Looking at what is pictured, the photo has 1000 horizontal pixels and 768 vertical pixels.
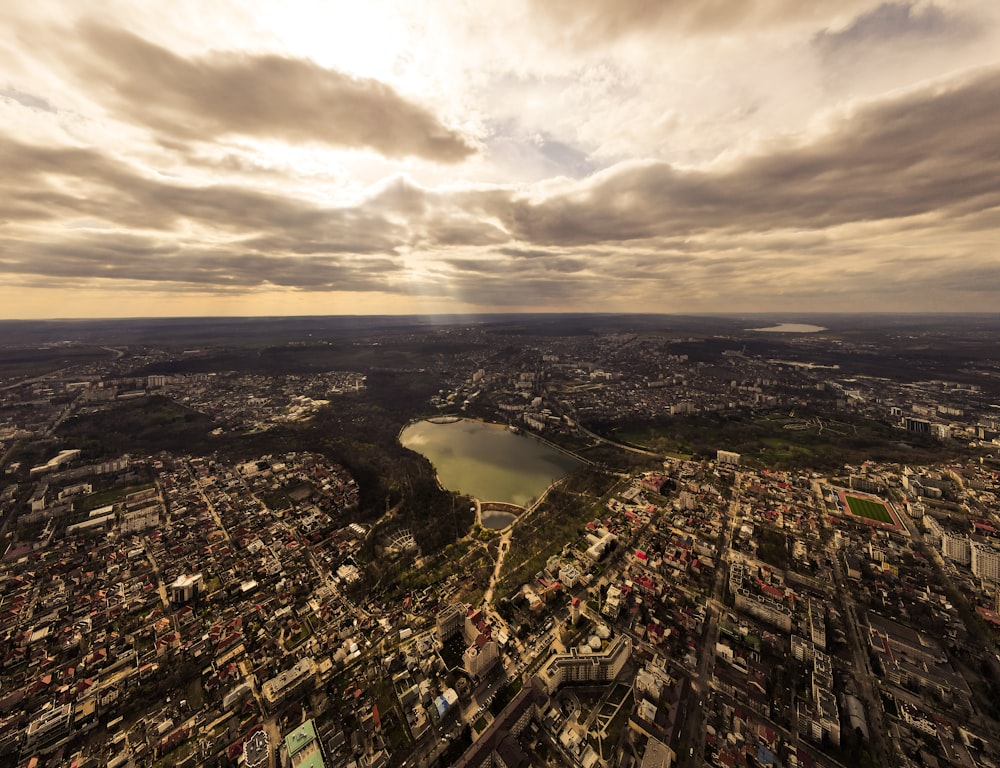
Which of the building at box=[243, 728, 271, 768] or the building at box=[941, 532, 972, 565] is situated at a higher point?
the building at box=[941, 532, 972, 565]

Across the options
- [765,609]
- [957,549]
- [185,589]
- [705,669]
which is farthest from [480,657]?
[957,549]

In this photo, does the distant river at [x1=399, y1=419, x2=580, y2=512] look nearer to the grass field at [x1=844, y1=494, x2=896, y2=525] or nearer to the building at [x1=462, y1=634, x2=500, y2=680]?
the building at [x1=462, y1=634, x2=500, y2=680]

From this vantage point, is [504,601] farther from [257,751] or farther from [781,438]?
[781,438]

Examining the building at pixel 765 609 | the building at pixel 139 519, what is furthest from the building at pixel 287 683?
the building at pixel 765 609

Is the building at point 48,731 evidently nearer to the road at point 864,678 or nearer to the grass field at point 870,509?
the road at point 864,678

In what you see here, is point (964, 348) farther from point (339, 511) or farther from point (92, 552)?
point (92, 552)

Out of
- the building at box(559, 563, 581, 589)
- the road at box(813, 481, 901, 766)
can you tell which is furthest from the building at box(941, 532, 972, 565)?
the building at box(559, 563, 581, 589)

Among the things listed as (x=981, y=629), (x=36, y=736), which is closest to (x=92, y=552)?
(x=36, y=736)

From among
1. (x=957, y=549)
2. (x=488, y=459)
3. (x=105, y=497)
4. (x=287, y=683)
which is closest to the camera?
(x=287, y=683)
